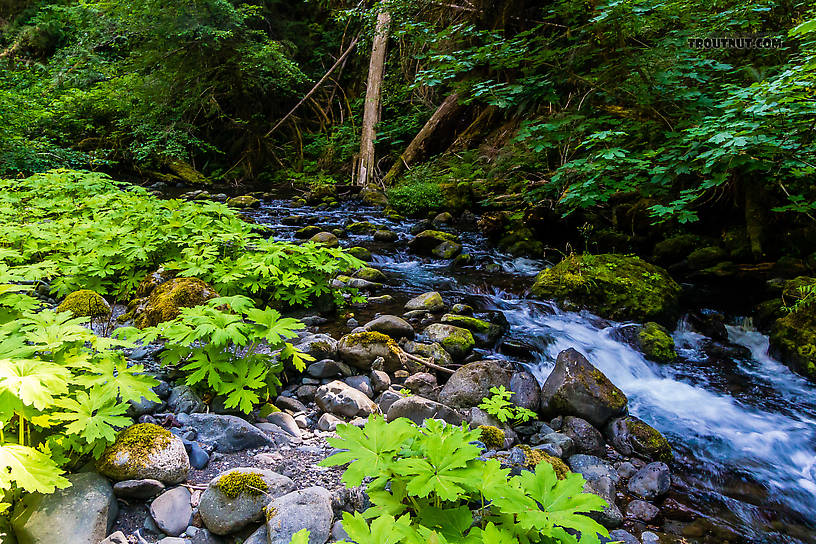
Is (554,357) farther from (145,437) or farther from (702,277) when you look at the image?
(145,437)

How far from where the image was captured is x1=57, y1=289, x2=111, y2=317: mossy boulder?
137 inches

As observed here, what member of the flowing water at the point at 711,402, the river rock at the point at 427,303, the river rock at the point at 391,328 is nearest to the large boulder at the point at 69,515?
the river rock at the point at 391,328

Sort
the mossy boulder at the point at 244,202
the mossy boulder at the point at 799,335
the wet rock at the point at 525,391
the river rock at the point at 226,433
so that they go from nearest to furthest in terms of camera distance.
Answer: the river rock at the point at 226,433
the wet rock at the point at 525,391
the mossy boulder at the point at 799,335
the mossy boulder at the point at 244,202

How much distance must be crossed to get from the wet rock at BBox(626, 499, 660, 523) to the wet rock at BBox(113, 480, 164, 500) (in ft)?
8.98

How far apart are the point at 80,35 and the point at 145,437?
65.3ft

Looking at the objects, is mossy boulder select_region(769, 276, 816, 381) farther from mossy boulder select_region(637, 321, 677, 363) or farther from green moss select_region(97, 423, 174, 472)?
green moss select_region(97, 423, 174, 472)

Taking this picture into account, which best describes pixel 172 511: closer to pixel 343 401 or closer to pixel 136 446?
pixel 136 446

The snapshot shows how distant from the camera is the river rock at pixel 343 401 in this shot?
290 cm

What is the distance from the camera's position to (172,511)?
5.85 ft

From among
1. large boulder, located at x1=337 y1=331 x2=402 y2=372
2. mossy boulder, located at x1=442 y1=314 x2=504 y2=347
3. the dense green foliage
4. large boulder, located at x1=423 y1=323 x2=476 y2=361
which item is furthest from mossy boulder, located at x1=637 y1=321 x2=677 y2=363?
the dense green foliage

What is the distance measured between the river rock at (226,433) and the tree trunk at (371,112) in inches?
486

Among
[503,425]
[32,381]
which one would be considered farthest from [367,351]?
[32,381]

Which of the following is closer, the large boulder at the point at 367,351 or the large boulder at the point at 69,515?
the large boulder at the point at 69,515

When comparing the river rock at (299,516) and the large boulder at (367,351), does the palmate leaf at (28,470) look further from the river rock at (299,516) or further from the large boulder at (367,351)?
the large boulder at (367,351)
